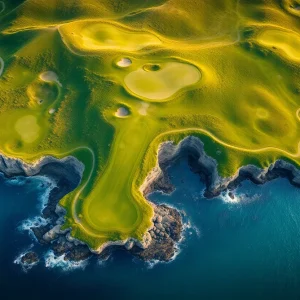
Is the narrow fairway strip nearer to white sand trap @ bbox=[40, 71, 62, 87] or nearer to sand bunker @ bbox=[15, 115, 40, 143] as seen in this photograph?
white sand trap @ bbox=[40, 71, 62, 87]

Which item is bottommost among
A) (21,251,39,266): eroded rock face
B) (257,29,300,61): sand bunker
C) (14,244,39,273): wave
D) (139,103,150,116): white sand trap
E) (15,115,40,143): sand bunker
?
(14,244,39,273): wave

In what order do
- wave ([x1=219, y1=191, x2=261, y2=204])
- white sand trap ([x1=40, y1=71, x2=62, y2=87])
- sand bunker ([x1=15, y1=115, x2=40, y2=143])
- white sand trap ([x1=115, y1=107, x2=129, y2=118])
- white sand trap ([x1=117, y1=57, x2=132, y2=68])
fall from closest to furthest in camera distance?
wave ([x1=219, y1=191, x2=261, y2=204]), sand bunker ([x1=15, y1=115, x2=40, y2=143]), white sand trap ([x1=115, y1=107, x2=129, y2=118]), white sand trap ([x1=117, y1=57, x2=132, y2=68]), white sand trap ([x1=40, y1=71, x2=62, y2=87])

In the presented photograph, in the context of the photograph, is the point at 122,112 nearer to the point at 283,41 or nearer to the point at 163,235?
the point at 163,235

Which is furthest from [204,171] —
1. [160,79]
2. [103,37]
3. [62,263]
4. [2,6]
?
[2,6]

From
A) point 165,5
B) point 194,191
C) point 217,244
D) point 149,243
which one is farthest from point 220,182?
point 165,5

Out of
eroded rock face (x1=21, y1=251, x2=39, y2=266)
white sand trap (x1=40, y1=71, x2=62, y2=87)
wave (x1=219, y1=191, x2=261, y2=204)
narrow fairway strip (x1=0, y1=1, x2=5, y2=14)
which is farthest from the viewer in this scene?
narrow fairway strip (x1=0, y1=1, x2=5, y2=14)

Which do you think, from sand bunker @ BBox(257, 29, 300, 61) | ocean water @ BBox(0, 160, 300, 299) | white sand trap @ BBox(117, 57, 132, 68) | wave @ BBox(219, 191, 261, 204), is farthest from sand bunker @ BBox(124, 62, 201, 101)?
wave @ BBox(219, 191, 261, 204)

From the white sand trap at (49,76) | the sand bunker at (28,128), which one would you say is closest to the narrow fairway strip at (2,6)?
the white sand trap at (49,76)

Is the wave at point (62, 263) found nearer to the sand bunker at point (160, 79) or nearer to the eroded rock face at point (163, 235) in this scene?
the eroded rock face at point (163, 235)
